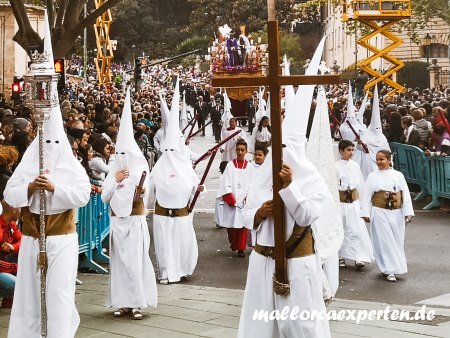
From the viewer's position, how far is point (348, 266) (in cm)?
1285

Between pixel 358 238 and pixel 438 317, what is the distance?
139 inches

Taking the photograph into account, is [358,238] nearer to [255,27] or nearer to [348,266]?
[348,266]

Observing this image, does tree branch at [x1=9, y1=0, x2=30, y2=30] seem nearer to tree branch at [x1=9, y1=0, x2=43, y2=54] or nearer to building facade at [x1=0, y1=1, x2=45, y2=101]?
tree branch at [x1=9, y1=0, x2=43, y2=54]

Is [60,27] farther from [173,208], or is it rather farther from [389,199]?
[389,199]

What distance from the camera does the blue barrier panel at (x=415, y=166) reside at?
18875 mm

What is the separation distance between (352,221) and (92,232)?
3.65 m

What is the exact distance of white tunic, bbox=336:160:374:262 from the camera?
1254 cm

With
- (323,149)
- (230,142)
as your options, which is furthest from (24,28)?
(323,149)

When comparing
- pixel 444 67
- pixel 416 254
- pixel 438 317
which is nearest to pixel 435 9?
pixel 444 67

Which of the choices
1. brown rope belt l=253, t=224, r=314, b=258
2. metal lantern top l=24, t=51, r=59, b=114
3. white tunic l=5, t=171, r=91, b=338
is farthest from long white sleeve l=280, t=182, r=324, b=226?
metal lantern top l=24, t=51, r=59, b=114

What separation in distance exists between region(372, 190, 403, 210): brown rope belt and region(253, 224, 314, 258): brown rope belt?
5490mm

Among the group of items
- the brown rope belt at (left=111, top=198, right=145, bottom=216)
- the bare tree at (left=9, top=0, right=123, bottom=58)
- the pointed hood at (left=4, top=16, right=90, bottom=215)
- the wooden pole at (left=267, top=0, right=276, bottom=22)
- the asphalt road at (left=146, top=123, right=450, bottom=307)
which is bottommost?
the asphalt road at (left=146, top=123, right=450, bottom=307)

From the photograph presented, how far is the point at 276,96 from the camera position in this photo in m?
6.15

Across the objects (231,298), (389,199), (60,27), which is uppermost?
(60,27)
